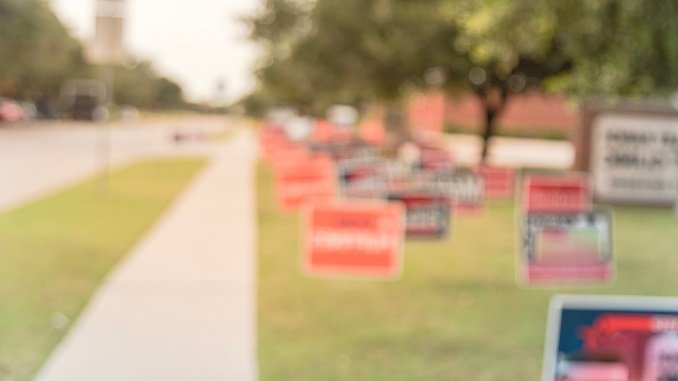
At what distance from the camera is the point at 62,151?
10.1 metres

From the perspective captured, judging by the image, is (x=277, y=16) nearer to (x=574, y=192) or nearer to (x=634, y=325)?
(x=574, y=192)

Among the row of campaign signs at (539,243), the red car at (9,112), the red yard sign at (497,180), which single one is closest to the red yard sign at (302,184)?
the row of campaign signs at (539,243)

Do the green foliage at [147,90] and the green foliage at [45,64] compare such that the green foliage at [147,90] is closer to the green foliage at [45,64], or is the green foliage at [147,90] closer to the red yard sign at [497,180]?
the green foliage at [45,64]

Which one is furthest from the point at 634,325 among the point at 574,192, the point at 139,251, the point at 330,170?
the point at 139,251

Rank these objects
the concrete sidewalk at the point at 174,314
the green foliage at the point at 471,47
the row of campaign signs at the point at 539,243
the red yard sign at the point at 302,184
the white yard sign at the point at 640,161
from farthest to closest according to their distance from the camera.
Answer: the white yard sign at the point at 640,161
the green foliage at the point at 471,47
the red yard sign at the point at 302,184
the concrete sidewalk at the point at 174,314
the row of campaign signs at the point at 539,243

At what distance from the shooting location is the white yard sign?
609 centimetres

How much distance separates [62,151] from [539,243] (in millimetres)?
7292

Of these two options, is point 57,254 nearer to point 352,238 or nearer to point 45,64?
point 45,64

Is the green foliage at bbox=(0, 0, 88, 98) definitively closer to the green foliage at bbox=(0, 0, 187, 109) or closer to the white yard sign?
the green foliage at bbox=(0, 0, 187, 109)

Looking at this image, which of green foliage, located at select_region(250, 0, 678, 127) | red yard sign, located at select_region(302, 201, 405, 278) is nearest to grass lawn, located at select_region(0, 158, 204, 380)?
red yard sign, located at select_region(302, 201, 405, 278)

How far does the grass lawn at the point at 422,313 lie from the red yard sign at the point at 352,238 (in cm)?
33

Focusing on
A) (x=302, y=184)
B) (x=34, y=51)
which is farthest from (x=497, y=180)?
(x=34, y=51)

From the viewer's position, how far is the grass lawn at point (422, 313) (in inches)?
141

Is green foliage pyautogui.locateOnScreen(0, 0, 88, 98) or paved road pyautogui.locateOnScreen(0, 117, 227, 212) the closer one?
green foliage pyautogui.locateOnScreen(0, 0, 88, 98)
